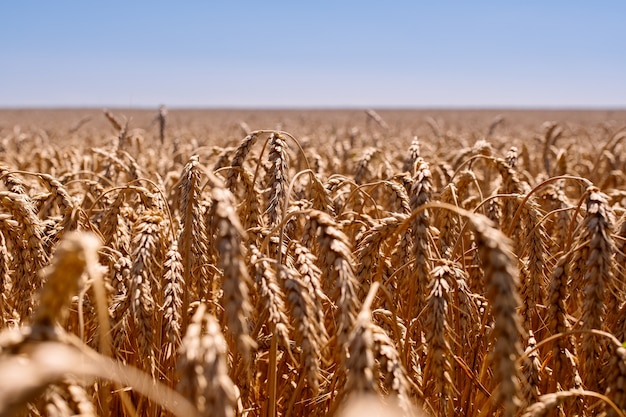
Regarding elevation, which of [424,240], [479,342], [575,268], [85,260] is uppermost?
[85,260]

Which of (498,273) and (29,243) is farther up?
(498,273)

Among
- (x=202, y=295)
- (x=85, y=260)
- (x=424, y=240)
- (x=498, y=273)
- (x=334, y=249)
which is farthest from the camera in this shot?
(x=202, y=295)

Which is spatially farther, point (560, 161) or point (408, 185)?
point (560, 161)

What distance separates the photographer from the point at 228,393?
93 centimetres

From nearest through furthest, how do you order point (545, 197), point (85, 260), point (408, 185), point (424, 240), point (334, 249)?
point (85, 260) → point (334, 249) → point (424, 240) → point (408, 185) → point (545, 197)

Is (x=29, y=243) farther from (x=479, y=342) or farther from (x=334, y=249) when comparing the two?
(x=479, y=342)

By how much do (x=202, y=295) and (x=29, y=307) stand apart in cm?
63

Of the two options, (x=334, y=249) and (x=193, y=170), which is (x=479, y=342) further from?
(x=193, y=170)

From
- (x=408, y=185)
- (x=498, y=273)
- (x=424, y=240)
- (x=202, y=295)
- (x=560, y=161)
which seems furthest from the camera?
(x=560, y=161)

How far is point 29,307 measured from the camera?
194 cm

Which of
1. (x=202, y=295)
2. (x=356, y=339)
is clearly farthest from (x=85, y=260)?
(x=202, y=295)

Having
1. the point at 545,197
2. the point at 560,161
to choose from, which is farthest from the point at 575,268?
the point at 560,161

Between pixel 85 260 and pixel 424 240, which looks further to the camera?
pixel 424 240

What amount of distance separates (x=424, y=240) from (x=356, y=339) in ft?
1.87
